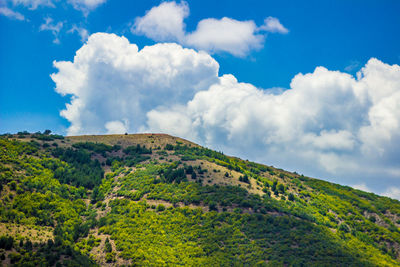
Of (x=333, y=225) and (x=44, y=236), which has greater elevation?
(x=333, y=225)

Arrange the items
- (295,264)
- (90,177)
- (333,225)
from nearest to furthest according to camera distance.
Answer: (295,264), (333,225), (90,177)

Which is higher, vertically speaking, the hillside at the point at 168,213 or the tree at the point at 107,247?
the hillside at the point at 168,213

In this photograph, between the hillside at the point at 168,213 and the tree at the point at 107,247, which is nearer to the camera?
the hillside at the point at 168,213

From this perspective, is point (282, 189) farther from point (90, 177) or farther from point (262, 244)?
point (90, 177)

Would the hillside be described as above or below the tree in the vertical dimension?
above

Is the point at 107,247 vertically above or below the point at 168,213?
below

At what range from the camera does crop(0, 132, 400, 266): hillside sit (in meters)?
53.0

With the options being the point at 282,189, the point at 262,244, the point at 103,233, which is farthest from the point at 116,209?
the point at 282,189

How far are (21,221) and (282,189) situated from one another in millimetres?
56886

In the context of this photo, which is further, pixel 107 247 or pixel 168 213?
pixel 168 213

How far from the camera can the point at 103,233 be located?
194 feet

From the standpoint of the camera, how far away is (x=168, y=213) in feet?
217

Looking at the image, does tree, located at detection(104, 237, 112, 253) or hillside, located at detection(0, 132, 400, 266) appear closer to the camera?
hillside, located at detection(0, 132, 400, 266)

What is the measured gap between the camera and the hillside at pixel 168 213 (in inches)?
2088
